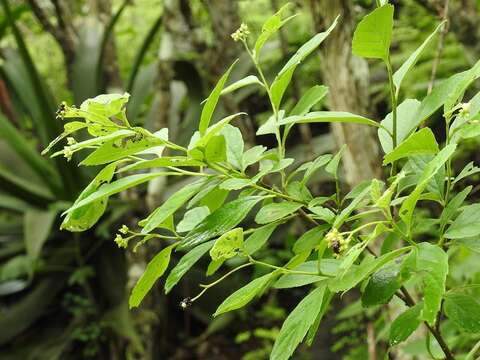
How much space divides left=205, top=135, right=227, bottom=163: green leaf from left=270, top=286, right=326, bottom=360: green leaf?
15cm

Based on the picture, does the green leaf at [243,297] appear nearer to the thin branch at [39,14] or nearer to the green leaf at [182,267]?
the green leaf at [182,267]

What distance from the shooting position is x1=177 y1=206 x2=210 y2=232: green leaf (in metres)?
0.64

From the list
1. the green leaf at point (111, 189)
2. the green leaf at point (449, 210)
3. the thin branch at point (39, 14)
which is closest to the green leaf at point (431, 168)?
the green leaf at point (449, 210)

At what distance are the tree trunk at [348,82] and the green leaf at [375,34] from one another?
99 cm

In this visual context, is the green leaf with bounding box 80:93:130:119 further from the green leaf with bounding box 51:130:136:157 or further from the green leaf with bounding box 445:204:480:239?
the green leaf with bounding box 445:204:480:239

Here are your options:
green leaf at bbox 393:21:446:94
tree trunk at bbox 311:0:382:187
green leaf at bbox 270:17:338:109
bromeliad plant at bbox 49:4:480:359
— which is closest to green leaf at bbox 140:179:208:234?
bromeliad plant at bbox 49:4:480:359

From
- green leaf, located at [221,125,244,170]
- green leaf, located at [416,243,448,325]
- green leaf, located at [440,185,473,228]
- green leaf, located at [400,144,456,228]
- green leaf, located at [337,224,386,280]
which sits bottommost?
green leaf, located at [440,185,473,228]

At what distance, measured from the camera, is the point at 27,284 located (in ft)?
10.4

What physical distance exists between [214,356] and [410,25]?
1.96 metres

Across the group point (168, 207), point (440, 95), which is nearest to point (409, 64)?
point (440, 95)

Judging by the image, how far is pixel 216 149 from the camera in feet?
1.84

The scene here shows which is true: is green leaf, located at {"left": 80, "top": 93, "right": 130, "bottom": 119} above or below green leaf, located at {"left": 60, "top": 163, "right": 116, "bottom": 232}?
above

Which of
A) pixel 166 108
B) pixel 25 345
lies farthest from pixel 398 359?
pixel 25 345

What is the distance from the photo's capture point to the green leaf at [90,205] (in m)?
0.57
